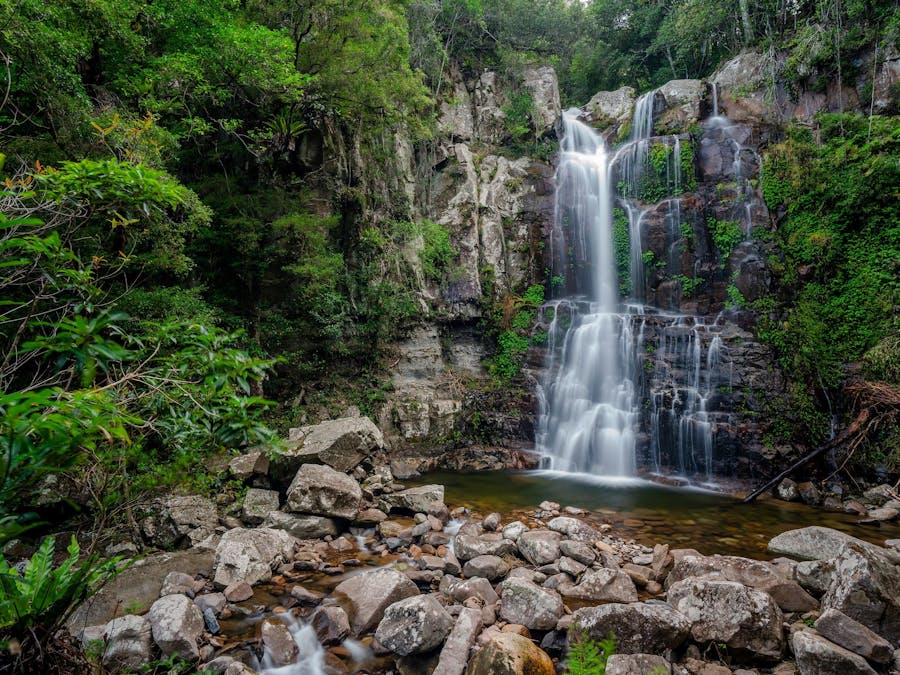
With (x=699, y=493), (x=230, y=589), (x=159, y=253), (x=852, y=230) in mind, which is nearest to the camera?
(x=230, y=589)

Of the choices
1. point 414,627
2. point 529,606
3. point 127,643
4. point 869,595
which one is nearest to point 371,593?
point 414,627

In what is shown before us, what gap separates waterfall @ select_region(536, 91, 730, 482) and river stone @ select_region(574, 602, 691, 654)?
25.4 ft

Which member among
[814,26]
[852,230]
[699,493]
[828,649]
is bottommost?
[699,493]

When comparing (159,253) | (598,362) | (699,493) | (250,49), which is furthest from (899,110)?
(159,253)

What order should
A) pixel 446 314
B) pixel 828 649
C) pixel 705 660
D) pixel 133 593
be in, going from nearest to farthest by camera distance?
pixel 828 649 → pixel 705 660 → pixel 133 593 → pixel 446 314

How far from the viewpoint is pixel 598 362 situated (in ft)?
41.9

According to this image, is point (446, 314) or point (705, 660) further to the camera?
point (446, 314)

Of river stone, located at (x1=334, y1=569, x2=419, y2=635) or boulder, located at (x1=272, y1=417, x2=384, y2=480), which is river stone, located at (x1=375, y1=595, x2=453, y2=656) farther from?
boulder, located at (x1=272, y1=417, x2=384, y2=480)

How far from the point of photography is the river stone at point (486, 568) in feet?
16.9

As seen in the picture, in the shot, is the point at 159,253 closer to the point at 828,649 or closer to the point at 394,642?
the point at 394,642

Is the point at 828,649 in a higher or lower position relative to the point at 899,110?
lower

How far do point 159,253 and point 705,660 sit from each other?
29.0 feet

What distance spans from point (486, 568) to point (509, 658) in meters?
1.88

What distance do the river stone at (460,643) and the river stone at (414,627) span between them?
112 mm
